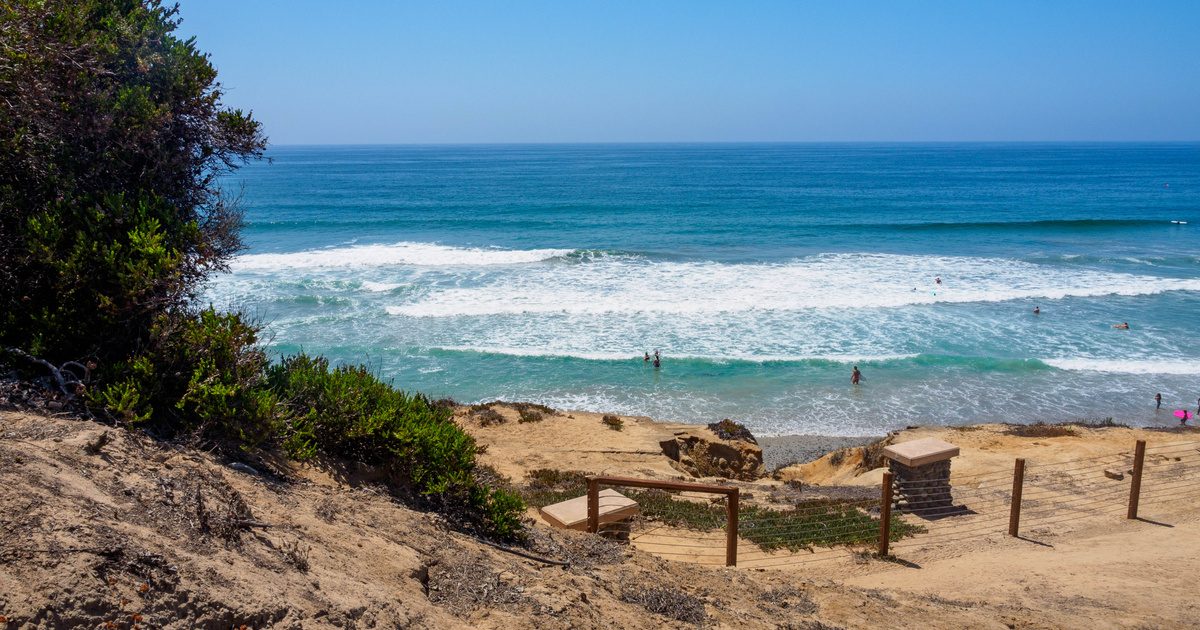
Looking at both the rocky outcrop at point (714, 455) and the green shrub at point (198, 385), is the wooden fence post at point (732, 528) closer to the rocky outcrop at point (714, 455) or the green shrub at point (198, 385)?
the green shrub at point (198, 385)

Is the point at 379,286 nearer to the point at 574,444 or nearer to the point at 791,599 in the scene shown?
the point at 574,444

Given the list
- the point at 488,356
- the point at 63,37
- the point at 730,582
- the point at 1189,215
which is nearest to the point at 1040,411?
the point at 488,356

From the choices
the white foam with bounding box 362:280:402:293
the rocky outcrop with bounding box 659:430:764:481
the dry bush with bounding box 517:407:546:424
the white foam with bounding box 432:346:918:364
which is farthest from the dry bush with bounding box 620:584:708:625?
the white foam with bounding box 362:280:402:293

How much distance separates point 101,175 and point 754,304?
1028 inches

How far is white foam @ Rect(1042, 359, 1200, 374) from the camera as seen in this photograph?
77.3ft

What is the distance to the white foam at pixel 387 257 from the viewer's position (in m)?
38.1

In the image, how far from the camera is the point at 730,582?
669cm

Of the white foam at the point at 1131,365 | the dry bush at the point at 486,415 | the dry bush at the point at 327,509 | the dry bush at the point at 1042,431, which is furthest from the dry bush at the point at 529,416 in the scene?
the white foam at the point at 1131,365

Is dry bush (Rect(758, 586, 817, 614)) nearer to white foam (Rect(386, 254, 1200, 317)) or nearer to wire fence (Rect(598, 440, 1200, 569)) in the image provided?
wire fence (Rect(598, 440, 1200, 569))

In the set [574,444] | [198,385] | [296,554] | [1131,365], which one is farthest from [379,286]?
[296,554]

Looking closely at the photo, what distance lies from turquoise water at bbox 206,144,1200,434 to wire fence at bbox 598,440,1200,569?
7.14 metres

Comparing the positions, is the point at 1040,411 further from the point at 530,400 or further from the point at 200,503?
the point at 200,503

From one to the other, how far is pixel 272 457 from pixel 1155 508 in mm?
11972

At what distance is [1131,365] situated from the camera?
2400cm
